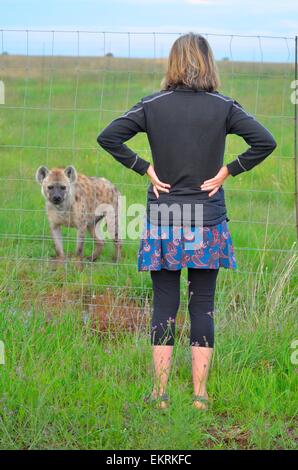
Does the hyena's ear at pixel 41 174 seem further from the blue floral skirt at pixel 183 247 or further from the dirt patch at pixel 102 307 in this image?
the blue floral skirt at pixel 183 247

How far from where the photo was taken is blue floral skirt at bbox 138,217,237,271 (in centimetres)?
385

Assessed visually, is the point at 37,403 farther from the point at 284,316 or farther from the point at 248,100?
the point at 248,100

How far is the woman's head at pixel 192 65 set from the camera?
12.3ft

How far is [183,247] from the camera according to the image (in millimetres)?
3863

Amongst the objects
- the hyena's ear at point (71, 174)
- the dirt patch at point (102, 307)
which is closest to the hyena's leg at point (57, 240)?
the hyena's ear at point (71, 174)

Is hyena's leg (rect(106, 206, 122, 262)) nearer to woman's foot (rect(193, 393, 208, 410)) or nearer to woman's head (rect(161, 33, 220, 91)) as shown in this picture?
woman's foot (rect(193, 393, 208, 410))

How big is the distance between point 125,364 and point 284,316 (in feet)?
4.07

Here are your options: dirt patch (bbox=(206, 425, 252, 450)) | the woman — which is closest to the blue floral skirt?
the woman

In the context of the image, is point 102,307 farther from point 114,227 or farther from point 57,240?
point 114,227

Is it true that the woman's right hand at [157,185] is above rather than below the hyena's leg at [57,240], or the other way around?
above

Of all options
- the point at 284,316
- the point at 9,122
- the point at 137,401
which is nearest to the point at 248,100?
the point at 9,122

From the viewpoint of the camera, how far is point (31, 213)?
748 centimetres

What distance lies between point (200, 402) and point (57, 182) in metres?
3.60

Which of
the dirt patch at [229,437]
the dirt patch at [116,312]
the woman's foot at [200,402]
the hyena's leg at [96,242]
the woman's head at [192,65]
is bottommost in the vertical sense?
the dirt patch at [229,437]
